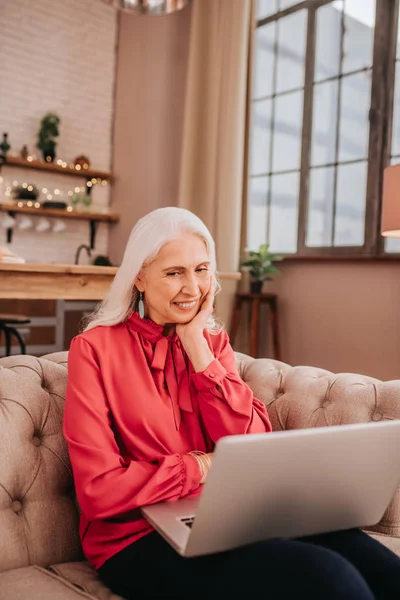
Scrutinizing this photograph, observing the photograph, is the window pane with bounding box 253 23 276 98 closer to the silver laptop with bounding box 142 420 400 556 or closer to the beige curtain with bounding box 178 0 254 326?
the beige curtain with bounding box 178 0 254 326

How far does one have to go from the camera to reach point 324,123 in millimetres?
4332

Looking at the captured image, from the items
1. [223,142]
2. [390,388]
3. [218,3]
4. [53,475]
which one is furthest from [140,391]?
[218,3]

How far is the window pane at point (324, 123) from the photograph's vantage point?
4258 millimetres

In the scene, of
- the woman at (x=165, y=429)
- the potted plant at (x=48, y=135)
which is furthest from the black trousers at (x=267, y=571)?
the potted plant at (x=48, y=135)

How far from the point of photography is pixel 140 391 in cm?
135

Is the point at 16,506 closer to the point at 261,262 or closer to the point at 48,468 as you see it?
the point at 48,468

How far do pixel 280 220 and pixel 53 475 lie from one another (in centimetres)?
352

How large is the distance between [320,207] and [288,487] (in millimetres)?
3520

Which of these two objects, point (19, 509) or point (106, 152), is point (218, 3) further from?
point (19, 509)

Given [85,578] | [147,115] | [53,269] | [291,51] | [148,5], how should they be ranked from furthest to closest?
[147,115] < [291,51] < [53,269] < [148,5] < [85,578]

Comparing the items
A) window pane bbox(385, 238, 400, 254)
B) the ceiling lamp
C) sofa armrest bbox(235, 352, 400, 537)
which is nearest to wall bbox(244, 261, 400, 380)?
window pane bbox(385, 238, 400, 254)

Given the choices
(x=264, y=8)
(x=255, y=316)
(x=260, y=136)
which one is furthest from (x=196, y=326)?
(x=264, y=8)

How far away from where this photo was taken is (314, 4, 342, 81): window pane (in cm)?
425

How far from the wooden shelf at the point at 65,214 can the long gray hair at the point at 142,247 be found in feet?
13.2
